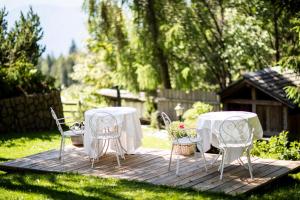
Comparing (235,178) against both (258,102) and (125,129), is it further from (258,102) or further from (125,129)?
(258,102)

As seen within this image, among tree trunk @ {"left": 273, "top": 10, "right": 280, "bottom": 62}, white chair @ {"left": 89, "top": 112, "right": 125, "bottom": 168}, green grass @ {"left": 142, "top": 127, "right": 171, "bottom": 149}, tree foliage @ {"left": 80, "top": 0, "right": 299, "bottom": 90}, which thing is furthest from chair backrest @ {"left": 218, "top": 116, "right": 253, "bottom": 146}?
tree trunk @ {"left": 273, "top": 10, "right": 280, "bottom": 62}

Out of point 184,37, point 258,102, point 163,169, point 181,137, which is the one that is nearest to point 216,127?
point 181,137

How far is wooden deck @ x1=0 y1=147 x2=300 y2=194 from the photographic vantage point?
25.7 feet

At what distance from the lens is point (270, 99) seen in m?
16.2

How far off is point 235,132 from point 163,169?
1565mm

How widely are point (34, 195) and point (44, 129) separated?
9.01 m

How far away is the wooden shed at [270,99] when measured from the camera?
15.6 m

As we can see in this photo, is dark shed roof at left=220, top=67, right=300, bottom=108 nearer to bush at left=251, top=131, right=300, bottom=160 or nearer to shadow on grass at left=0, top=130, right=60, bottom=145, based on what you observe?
bush at left=251, top=131, right=300, bottom=160

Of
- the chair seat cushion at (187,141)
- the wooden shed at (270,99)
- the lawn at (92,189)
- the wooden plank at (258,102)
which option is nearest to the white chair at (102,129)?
the lawn at (92,189)

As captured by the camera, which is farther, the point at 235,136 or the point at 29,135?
the point at 29,135

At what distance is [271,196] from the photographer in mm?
7320

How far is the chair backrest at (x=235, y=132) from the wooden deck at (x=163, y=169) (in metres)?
0.61

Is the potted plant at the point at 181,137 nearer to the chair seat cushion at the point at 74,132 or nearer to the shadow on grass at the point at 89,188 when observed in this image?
the shadow on grass at the point at 89,188

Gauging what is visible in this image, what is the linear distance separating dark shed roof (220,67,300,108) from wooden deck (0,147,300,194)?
633cm
